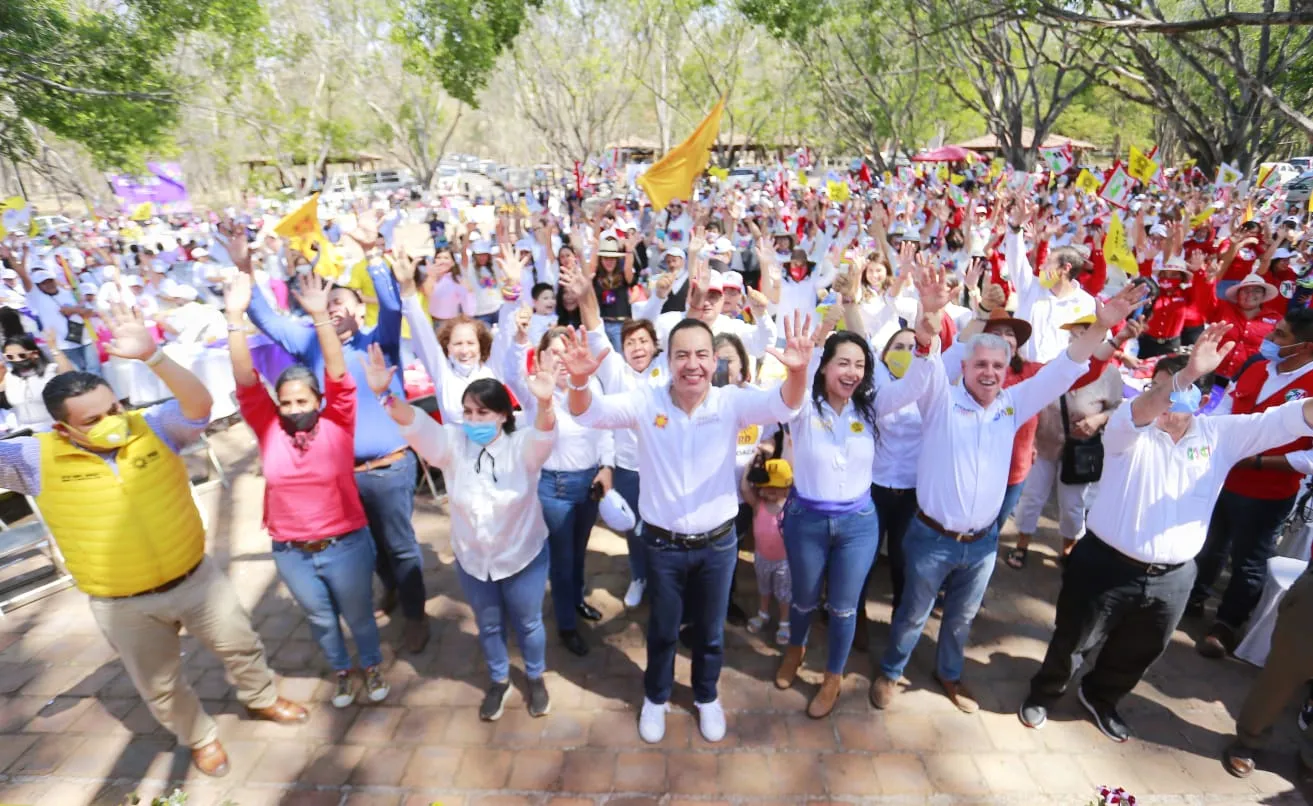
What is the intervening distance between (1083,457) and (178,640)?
16.4 ft

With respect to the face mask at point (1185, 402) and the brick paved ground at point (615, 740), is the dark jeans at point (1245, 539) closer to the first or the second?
the brick paved ground at point (615, 740)

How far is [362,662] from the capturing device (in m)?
3.56

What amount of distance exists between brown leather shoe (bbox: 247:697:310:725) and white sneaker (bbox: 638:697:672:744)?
→ 1.74 m

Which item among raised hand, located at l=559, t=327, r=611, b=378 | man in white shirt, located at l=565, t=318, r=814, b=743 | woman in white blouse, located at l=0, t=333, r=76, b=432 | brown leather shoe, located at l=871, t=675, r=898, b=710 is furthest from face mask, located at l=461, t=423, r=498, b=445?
woman in white blouse, located at l=0, t=333, r=76, b=432

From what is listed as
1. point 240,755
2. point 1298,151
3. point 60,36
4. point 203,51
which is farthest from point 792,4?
point 1298,151

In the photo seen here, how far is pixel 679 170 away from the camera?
750 cm

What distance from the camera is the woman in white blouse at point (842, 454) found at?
9.86 feet

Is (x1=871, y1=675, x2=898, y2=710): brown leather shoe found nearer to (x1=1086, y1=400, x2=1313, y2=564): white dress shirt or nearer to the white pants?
(x1=1086, y1=400, x2=1313, y2=564): white dress shirt

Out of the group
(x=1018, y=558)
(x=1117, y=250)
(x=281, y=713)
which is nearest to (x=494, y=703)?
(x=281, y=713)

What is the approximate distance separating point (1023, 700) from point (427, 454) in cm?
324

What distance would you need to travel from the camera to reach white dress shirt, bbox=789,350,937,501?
3010 mm

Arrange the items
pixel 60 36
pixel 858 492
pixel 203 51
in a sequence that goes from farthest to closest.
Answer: pixel 203 51, pixel 60 36, pixel 858 492

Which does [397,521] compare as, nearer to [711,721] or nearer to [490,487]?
[490,487]

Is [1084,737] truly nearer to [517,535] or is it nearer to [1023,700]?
[1023,700]
